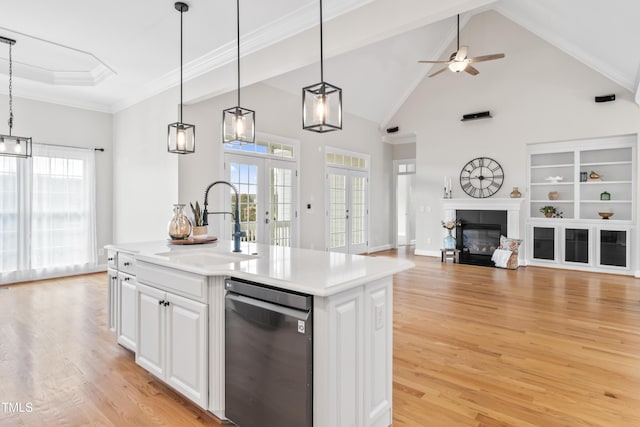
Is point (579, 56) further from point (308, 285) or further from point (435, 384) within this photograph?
point (308, 285)

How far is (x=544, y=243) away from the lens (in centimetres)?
693

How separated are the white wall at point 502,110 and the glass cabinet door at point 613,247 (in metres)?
1.60

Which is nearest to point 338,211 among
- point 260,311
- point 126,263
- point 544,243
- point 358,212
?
point 358,212

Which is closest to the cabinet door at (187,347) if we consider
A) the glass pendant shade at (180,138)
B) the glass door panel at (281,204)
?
the glass pendant shade at (180,138)

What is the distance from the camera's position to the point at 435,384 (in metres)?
2.42

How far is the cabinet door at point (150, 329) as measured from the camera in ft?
7.41

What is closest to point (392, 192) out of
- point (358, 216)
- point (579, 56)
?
point (358, 216)

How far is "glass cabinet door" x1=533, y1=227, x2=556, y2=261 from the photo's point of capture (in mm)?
6836

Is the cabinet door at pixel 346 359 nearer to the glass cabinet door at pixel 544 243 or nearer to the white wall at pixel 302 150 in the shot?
the white wall at pixel 302 150

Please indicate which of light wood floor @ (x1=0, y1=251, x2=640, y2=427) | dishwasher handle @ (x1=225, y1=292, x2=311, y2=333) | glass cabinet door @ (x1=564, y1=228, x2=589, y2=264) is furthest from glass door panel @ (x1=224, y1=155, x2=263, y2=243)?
glass cabinet door @ (x1=564, y1=228, x2=589, y2=264)

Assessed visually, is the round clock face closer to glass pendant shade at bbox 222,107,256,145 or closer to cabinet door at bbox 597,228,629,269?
cabinet door at bbox 597,228,629,269

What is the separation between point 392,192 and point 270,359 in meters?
8.35

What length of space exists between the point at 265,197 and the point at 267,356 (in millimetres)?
4661

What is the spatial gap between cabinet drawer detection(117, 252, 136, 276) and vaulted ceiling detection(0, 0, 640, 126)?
232 centimetres
